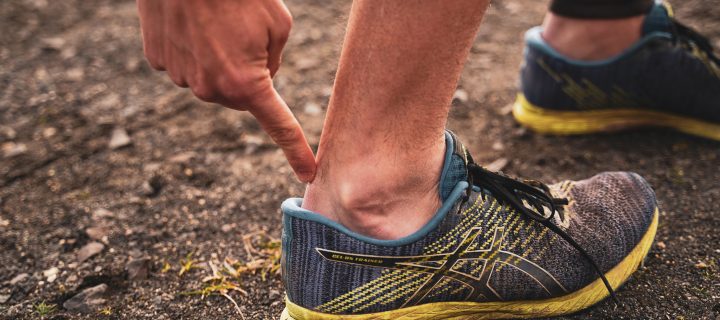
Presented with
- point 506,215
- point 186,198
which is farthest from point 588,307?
point 186,198

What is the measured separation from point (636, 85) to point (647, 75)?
0.17ft

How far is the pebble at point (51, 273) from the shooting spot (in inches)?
65.7

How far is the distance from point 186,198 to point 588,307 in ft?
4.45

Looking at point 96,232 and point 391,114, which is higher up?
point 391,114

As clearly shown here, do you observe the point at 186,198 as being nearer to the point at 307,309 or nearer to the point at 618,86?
the point at 307,309

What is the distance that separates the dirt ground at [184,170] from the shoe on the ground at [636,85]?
70mm

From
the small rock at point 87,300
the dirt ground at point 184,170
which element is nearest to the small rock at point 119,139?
the dirt ground at point 184,170

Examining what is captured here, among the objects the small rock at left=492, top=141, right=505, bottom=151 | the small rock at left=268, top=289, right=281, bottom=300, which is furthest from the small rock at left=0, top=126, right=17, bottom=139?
the small rock at left=492, top=141, right=505, bottom=151

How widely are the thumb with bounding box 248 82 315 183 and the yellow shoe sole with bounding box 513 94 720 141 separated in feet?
4.42

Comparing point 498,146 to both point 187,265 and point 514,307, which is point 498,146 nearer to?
point 514,307

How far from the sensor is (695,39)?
6.97ft

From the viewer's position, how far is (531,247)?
1.36 meters

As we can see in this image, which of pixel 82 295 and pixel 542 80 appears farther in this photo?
pixel 542 80

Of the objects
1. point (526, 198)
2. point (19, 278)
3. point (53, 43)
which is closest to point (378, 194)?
point (526, 198)
